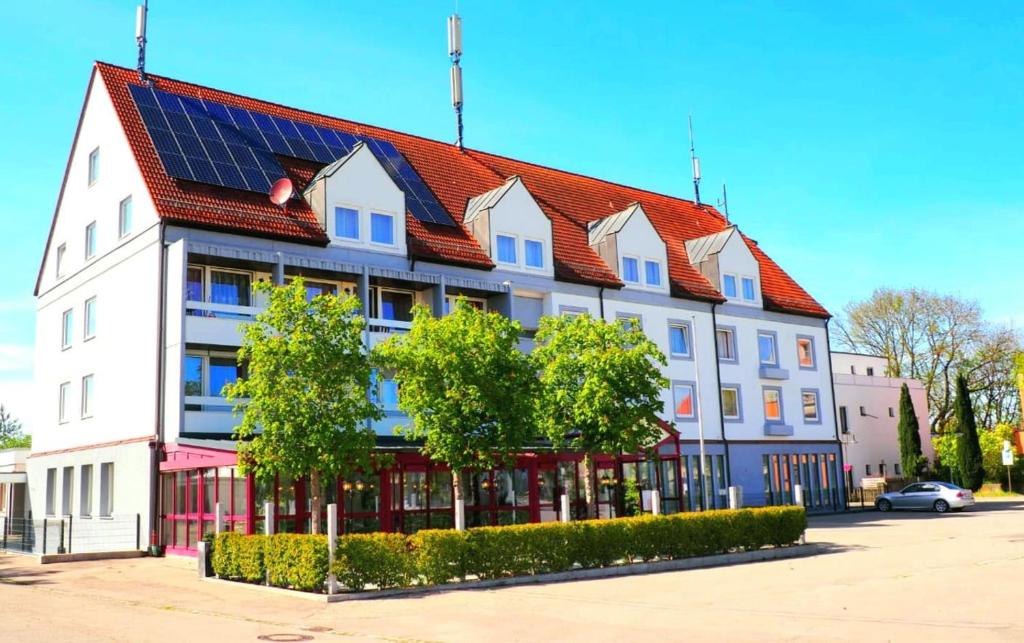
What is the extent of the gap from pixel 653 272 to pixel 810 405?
11.8 m

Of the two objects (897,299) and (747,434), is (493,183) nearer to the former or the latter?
(747,434)

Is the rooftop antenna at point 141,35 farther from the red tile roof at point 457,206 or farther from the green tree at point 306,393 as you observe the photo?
the green tree at point 306,393

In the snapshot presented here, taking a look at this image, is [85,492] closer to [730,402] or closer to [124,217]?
[124,217]

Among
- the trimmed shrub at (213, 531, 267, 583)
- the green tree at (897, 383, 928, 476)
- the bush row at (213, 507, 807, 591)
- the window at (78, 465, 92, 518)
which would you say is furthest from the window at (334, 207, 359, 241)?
the green tree at (897, 383, 928, 476)

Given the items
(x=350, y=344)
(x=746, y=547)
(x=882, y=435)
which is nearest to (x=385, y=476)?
(x=350, y=344)

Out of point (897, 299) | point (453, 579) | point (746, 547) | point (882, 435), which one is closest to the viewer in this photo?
point (453, 579)

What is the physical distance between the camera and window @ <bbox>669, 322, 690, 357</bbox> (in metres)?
40.9

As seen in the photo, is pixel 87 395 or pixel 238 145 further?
pixel 87 395

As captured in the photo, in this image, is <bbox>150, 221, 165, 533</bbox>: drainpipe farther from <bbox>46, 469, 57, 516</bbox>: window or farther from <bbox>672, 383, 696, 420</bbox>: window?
<bbox>672, 383, 696, 420</bbox>: window

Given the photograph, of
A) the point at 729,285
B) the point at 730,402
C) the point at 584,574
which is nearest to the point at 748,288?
the point at 729,285

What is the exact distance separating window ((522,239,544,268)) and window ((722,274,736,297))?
11033 mm

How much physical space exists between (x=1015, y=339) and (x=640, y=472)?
4239 cm

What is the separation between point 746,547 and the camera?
24188 mm

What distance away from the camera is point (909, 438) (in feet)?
183
